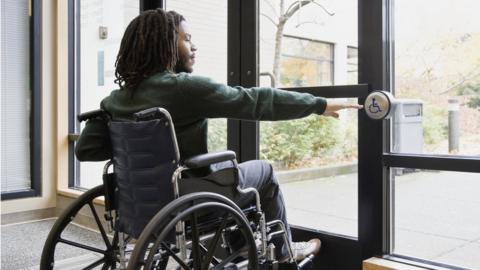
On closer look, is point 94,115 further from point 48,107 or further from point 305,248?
point 48,107

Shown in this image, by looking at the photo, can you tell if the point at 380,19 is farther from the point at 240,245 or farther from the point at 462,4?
the point at 240,245

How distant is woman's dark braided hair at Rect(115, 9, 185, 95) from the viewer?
59.6 inches

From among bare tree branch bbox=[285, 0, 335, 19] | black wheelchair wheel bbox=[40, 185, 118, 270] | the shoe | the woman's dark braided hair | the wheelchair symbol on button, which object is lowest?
the shoe

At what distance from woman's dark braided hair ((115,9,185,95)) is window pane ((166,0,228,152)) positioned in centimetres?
94

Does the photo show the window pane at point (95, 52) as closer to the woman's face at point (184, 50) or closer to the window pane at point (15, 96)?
the window pane at point (15, 96)

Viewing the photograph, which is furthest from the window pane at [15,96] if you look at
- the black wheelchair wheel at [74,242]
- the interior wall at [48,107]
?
the black wheelchair wheel at [74,242]

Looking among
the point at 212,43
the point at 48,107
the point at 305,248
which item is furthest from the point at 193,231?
the point at 48,107

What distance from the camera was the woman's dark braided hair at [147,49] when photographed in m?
1.51

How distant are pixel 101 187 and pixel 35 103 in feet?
6.98

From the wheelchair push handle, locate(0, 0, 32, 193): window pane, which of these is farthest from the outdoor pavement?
locate(0, 0, 32, 193): window pane

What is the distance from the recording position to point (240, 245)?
1.71 metres

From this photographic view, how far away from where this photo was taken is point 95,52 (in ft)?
11.8

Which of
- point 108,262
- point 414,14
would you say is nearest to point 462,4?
point 414,14

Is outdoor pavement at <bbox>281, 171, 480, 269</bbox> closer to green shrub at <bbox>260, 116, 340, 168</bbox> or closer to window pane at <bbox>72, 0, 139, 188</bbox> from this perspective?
green shrub at <bbox>260, 116, 340, 168</bbox>
